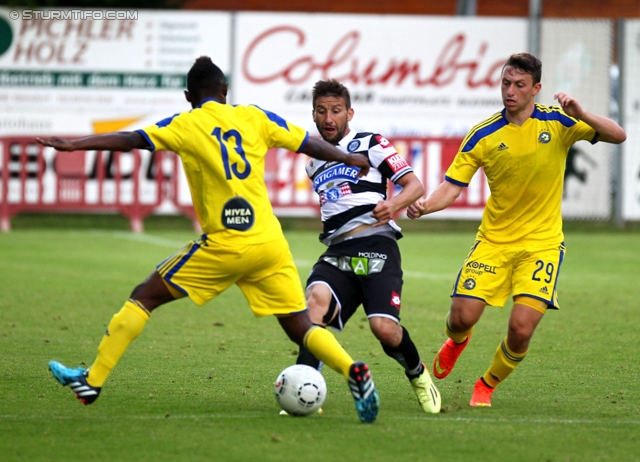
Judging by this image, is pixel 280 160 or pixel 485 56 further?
pixel 485 56

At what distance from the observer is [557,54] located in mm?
21969

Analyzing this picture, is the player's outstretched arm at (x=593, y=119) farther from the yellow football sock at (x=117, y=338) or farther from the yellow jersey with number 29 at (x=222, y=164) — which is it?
the yellow football sock at (x=117, y=338)

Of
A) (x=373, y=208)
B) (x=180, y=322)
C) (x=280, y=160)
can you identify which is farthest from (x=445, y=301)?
(x=280, y=160)

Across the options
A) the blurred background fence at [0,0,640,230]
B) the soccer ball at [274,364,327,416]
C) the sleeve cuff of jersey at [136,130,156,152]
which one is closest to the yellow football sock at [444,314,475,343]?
the soccer ball at [274,364,327,416]

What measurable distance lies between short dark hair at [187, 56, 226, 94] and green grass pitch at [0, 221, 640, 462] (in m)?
1.81

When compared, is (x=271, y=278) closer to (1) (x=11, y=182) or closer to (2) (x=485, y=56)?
(1) (x=11, y=182)

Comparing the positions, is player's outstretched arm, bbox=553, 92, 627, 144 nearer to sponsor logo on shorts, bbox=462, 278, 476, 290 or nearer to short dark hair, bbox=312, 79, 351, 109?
sponsor logo on shorts, bbox=462, 278, 476, 290

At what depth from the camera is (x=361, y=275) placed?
21.2 ft

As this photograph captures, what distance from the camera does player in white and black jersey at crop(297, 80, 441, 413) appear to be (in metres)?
6.29

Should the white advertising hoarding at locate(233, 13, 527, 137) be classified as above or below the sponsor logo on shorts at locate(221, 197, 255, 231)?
above

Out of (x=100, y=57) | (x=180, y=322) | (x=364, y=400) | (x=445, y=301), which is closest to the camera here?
(x=364, y=400)

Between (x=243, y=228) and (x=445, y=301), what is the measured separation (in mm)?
6230

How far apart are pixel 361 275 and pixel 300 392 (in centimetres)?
94

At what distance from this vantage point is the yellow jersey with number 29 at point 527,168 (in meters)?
6.58
